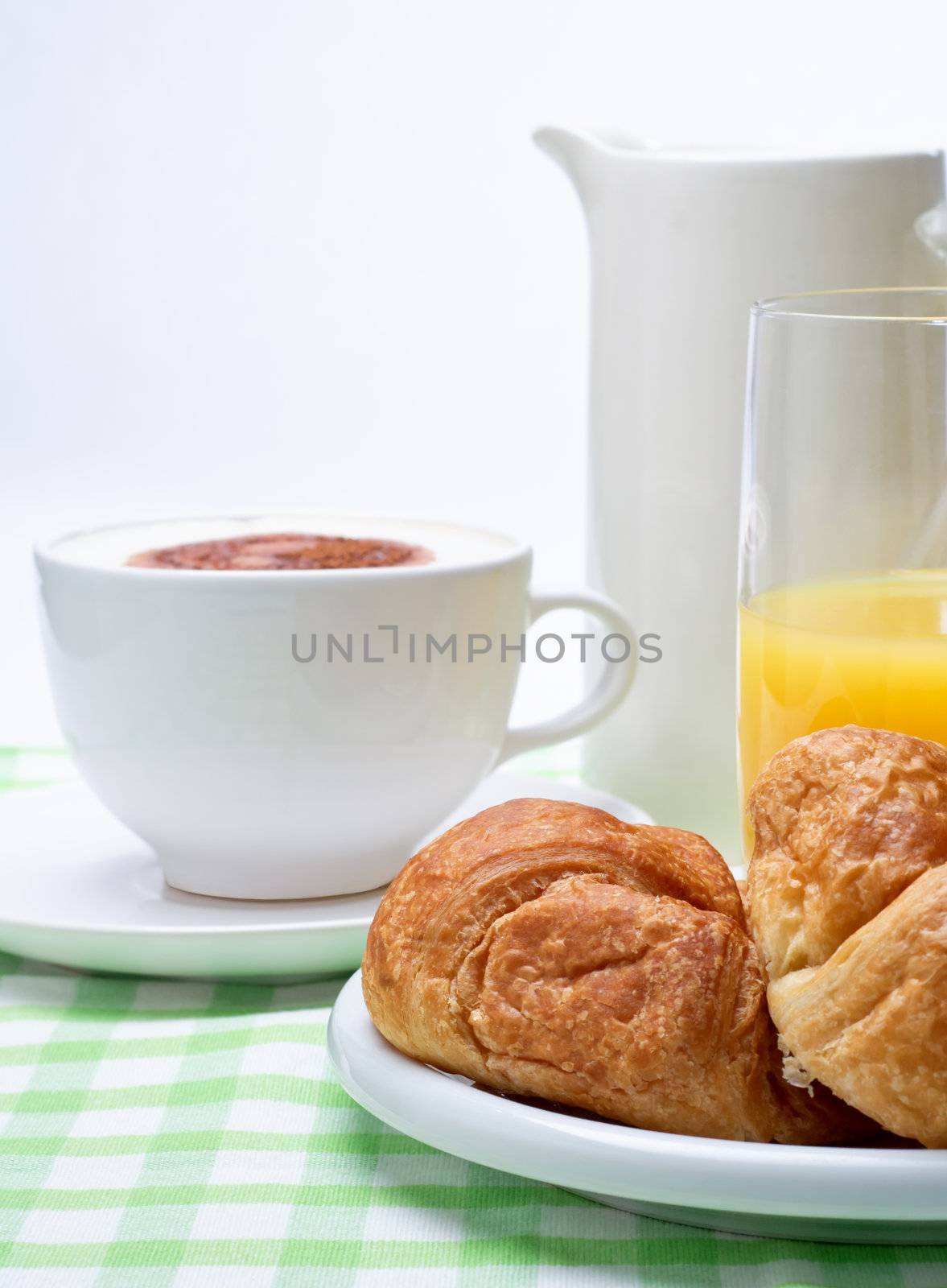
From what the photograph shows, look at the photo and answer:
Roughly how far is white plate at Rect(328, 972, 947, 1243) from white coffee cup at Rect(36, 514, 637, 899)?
1.14 ft

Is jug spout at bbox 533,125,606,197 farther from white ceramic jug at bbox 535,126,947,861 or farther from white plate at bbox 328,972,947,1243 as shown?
white plate at bbox 328,972,947,1243

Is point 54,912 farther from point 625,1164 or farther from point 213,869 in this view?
point 625,1164

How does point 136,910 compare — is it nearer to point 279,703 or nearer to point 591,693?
point 279,703

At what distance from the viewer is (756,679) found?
976mm

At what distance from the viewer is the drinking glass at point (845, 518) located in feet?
2.99

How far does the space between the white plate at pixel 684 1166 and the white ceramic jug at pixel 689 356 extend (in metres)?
0.59

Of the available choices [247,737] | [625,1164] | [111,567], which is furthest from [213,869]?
[625,1164]

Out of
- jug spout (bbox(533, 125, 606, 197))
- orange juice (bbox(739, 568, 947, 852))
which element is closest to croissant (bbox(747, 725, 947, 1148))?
orange juice (bbox(739, 568, 947, 852))

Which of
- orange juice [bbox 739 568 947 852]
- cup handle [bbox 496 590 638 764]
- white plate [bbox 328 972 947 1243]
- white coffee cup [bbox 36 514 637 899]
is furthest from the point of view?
cup handle [bbox 496 590 638 764]

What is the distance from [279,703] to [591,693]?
0.31 m

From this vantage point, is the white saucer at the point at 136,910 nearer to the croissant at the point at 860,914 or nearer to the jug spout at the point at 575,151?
the croissant at the point at 860,914

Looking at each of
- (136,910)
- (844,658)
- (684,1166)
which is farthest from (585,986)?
(136,910)

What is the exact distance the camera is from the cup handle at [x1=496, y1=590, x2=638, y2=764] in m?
1.16

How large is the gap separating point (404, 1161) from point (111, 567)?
45 centimetres
